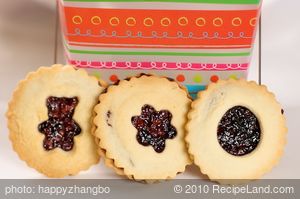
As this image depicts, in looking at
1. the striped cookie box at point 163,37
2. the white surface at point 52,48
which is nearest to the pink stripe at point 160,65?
the striped cookie box at point 163,37

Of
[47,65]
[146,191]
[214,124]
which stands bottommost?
[146,191]

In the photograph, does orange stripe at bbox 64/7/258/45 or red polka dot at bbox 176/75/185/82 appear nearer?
orange stripe at bbox 64/7/258/45

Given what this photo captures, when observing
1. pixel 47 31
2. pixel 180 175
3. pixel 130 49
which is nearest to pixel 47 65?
pixel 47 31

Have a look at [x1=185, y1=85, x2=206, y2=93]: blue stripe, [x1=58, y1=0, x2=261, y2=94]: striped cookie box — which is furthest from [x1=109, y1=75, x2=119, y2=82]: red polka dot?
[x1=185, y1=85, x2=206, y2=93]: blue stripe

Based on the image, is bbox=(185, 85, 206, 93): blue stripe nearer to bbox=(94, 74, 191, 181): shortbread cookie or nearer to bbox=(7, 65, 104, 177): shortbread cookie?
bbox=(94, 74, 191, 181): shortbread cookie

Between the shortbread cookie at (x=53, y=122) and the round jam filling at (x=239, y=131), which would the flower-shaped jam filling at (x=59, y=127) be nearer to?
the shortbread cookie at (x=53, y=122)

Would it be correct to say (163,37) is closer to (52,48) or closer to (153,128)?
(153,128)

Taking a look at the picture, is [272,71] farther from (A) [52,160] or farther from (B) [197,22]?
(A) [52,160]
